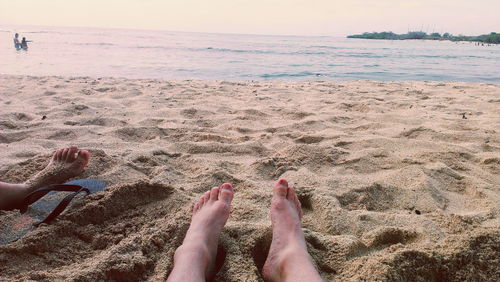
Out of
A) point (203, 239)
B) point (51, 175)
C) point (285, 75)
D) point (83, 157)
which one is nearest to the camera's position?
point (203, 239)

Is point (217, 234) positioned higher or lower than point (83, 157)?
lower

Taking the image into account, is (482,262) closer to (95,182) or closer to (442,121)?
(95,182)

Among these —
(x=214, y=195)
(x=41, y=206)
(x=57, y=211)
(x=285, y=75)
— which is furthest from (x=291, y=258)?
(x=285, y=75)

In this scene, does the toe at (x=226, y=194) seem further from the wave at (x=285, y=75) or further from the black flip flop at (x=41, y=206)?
the wave at (x=285, y=75)

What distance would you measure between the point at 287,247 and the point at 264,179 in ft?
2.41

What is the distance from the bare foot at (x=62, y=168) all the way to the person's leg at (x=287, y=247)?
1.13 meters

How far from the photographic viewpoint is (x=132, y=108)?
3586mm

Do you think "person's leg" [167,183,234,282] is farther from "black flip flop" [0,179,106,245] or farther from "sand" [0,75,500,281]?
"black flip flop" [0,179,106,245]

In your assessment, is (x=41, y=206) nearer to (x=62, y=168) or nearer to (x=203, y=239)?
(x=62, y=168)

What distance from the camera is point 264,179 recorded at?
6.39ft

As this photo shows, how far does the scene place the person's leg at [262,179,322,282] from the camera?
111 centimetres

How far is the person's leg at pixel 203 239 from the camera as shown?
3.63 feet

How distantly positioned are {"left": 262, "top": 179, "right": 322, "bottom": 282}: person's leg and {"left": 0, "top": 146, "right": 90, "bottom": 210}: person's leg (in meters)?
1.14

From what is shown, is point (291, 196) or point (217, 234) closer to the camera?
point (217, 234)
